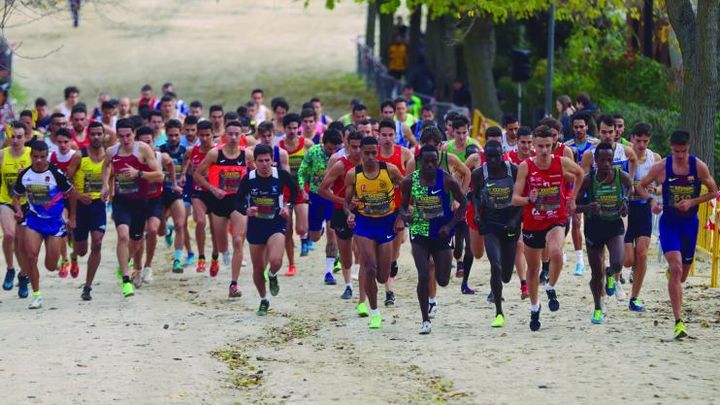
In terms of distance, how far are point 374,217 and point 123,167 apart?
151 inches

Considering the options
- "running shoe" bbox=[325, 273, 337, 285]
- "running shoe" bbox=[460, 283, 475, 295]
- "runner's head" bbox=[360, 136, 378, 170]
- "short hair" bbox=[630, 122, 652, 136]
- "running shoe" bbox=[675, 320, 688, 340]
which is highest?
"short hair" bbox=[630, 122, 652, 136]

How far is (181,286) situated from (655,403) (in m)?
8.38

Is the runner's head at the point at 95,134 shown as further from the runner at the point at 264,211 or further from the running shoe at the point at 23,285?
the runner at the point at 264,211

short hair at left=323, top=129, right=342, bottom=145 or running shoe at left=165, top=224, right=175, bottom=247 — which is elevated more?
short hair at left=323, top=129, right=342, bottom=145

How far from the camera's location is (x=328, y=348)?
1389cm

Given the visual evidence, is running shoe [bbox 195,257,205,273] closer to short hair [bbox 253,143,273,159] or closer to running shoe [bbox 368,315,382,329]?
short hair [bbox 253,143,273,159]

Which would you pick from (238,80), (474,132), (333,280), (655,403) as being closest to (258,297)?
(333,280)

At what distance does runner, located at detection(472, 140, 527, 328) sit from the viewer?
1419 centimetres

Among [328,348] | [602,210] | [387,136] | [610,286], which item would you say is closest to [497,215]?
[602,210]

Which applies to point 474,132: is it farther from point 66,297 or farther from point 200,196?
point 66,297

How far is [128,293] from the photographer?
16984 mm

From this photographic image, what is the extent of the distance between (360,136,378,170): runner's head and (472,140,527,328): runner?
3.28 ft

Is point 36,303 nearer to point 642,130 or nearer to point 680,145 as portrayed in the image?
point 642,130

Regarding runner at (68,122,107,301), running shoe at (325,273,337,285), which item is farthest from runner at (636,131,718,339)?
runner at (68,122,107,301)
